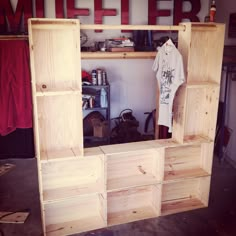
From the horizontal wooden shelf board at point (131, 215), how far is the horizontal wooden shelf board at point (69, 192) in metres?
0.39

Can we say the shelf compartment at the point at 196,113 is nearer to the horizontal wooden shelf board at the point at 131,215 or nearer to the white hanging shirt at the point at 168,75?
the white hanging shirt at the point at 168,75

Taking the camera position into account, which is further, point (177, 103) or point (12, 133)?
point (12, 133)

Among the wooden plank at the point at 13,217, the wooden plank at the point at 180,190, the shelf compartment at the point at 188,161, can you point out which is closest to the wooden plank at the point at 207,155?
the shelf compartment at the point at 188,161

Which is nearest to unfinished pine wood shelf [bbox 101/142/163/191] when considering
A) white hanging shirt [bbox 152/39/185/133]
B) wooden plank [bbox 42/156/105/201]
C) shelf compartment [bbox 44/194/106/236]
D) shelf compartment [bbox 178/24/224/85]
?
wooden plank [bbox 42/156/105/201]

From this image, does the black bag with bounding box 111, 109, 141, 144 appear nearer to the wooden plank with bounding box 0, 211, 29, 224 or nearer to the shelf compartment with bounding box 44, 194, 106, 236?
the shelf compartment with bounding box 44, 194, 106, 236

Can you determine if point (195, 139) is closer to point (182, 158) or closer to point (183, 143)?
point (183, 143)

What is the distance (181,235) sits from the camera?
260cm

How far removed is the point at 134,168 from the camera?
2.81 metres

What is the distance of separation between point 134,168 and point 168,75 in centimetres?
90

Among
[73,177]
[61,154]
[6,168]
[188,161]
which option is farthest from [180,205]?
[6,168]

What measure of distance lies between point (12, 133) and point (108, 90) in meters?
1.46

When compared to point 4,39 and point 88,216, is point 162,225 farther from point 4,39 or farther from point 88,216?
point 4,39

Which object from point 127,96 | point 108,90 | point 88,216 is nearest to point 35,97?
point 88,216

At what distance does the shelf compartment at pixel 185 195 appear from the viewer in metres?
2.95
